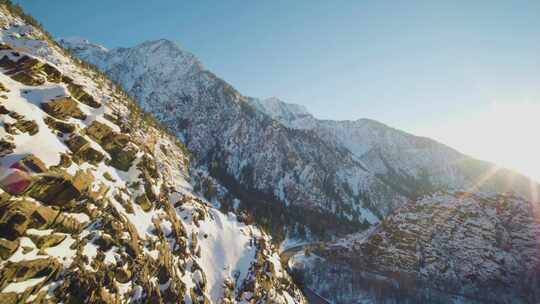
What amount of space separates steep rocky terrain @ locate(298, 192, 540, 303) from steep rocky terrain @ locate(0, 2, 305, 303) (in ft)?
184

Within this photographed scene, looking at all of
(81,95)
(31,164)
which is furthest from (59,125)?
(81,95)

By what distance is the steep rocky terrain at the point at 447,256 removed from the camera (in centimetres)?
8394

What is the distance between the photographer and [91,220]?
86.0 feet

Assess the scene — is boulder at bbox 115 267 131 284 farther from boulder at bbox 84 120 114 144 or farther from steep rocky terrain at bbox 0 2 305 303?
boulder at bbox 84 120 114 144

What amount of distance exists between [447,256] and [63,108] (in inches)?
4423

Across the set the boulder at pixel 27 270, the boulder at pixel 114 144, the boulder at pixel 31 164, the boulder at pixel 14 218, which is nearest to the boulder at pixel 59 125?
the boulder at pixel 114 144

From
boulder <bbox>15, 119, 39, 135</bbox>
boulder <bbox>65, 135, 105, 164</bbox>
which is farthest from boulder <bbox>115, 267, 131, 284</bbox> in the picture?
boulder <bbox>15, 119, 39, 135</bbox>

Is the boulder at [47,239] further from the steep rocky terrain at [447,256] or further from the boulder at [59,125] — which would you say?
the steep rocky terrain at [447,256]

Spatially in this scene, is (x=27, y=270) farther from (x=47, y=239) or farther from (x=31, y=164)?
(x=31, y=164)

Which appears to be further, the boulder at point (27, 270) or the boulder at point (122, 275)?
the boulder at point (122, 275)

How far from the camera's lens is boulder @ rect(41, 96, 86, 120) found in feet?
101

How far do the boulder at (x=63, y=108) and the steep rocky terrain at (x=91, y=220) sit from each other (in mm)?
146

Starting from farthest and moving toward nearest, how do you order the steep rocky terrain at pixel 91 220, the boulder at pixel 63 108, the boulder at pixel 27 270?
the boulder at pixel 63 108 → the steep rocky terrain at pixel 91 220 → the boulder at pixel 27 270

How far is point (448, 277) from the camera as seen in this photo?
86.1m
